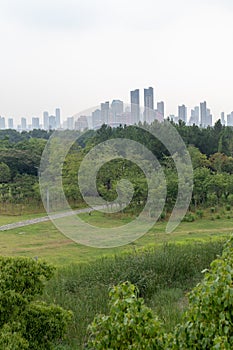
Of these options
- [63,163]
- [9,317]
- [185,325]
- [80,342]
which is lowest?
[80,342]

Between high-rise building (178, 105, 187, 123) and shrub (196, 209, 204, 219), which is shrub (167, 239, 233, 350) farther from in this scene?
high-rise building (178, 105, 187, 123)

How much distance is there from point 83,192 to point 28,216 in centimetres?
158

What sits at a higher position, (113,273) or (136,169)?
(136,169)

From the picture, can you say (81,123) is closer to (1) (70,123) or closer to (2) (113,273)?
(1) (70,123)

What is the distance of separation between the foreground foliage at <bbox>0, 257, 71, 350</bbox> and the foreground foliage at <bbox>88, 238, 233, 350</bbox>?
4.20 ft

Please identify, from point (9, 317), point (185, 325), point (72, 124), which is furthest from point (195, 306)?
point (72, 124)

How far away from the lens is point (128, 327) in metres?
1.70

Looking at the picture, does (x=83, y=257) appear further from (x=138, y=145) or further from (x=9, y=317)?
(x=138, y=145)

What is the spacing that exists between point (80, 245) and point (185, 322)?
20.9 ft

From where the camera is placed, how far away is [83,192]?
11820 mm

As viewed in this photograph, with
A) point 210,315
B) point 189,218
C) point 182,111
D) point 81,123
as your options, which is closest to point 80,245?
point 81,123

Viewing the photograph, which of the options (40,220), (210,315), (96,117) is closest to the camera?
(210,315)

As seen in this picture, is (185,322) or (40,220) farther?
(40,220)

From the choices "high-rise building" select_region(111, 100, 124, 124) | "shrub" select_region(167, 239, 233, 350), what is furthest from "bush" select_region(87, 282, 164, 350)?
"high-rise building" select_region(111, 100, 124, 124)
